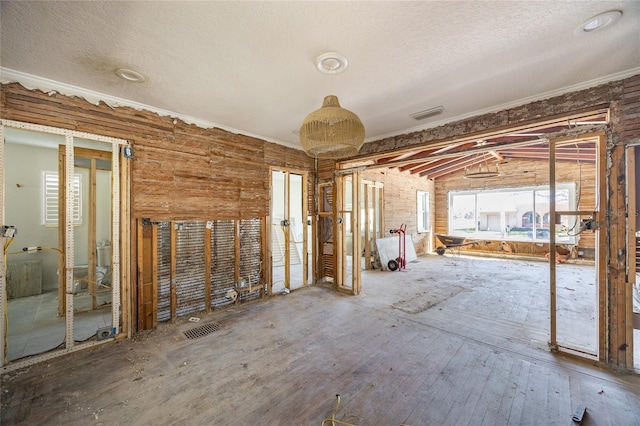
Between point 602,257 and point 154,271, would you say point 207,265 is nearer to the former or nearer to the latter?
point 154,271

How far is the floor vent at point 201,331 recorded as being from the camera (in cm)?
307

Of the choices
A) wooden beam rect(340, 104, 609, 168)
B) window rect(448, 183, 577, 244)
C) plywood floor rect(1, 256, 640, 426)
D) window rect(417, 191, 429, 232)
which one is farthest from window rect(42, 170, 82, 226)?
window rect(448, 183, 577, 244)

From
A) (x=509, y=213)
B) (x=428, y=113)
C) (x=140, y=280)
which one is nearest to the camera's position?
(x=140, y=280)

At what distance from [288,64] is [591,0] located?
211 centimetres

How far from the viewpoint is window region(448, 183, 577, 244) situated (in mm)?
7676

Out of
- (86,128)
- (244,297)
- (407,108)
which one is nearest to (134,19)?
(86,128)

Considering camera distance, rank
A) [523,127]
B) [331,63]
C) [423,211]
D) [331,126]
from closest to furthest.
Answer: [331,126] → [331,63] → [523,127] → [423,211]

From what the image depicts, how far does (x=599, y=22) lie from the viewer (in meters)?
1.77

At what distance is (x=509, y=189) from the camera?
834 cm

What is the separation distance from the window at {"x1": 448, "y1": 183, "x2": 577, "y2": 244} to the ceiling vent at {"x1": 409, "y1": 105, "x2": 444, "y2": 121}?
645 cm

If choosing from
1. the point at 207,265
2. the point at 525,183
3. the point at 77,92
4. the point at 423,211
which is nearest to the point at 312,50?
the point at 77,92

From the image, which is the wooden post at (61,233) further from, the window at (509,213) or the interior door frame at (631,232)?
the window at (509,213)

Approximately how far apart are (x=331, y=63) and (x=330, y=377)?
111 inches

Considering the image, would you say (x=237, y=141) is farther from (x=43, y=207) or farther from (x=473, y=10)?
(x=43, y=207)
